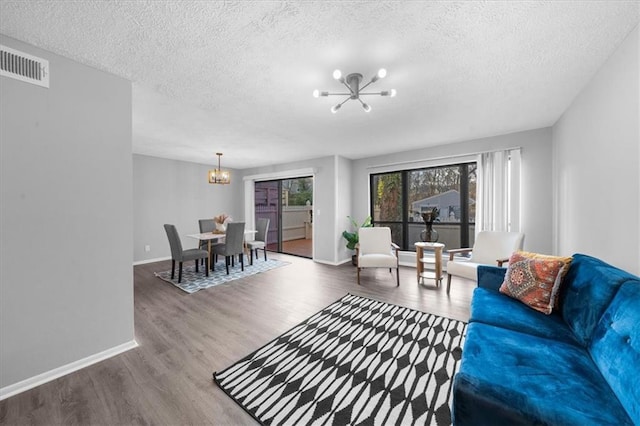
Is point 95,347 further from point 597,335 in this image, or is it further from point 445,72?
point 445,72

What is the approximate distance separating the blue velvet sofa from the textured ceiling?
156 cm

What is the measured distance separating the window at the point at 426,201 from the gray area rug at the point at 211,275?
2523 mm

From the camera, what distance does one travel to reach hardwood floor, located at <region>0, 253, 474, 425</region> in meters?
1.43

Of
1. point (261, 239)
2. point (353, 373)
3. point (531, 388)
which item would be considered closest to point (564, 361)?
point (531, 388)

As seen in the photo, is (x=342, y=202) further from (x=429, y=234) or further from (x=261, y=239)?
(x=261, y=239)

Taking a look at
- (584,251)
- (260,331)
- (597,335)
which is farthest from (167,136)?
(584,251)

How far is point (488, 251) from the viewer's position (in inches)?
129

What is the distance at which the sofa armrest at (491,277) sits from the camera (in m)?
2.14

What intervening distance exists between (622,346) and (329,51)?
7.51ft

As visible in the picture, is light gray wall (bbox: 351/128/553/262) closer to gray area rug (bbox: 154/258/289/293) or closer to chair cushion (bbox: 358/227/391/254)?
chair cushion (bbox: 358/227/391/254)

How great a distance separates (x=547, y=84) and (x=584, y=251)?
1.61m

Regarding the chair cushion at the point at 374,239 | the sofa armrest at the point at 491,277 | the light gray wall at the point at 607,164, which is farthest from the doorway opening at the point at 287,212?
the light gray wall at the point at 607,164

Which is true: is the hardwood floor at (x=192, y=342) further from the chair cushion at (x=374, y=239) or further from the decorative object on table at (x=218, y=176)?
the decorative object on table at (x=218, y=176)

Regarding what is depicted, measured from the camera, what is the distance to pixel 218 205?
6566mm
